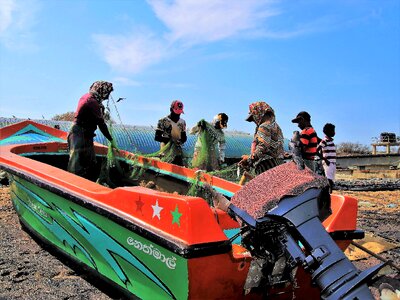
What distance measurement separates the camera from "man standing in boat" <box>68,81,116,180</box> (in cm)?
519

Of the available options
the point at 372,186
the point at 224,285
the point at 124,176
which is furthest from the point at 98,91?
the point at 372,186

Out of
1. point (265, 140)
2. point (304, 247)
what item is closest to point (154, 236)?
point (304, 247)

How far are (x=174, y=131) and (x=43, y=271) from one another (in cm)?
273

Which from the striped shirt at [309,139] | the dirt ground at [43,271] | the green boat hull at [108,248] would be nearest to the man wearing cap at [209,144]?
the striped shirt at [309,139]

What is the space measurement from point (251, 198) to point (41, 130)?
6.55 meters

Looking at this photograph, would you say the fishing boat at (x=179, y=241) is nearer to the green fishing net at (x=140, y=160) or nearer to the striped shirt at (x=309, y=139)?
the green fishing net at (x=140, y=160)

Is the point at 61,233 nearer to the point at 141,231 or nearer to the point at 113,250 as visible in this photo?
the point at 113,250

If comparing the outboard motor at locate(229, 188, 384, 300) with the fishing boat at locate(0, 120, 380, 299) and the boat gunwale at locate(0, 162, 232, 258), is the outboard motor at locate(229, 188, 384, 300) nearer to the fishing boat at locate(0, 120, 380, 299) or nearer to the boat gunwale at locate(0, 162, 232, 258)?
the fishing boat at locate(0, 120, 380, 299)

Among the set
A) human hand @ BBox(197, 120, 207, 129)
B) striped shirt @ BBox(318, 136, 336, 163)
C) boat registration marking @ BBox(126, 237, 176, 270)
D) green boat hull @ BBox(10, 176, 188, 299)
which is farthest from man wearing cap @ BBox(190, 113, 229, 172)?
striped shirt @ BBox(318, 136, 336, 163)

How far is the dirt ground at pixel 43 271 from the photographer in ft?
12.2

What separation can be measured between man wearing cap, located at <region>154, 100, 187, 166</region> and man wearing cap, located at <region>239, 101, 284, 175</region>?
5.53 feet

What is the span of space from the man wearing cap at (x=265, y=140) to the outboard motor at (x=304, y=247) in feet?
6.75

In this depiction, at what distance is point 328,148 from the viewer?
8766 mm

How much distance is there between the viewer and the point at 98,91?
17.5 ft
